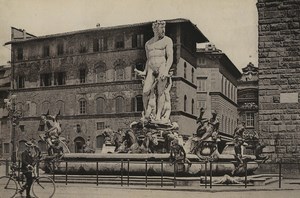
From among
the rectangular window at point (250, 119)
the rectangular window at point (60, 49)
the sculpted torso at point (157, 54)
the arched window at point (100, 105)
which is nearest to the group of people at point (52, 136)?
the sculpted torso at point (157, 54)

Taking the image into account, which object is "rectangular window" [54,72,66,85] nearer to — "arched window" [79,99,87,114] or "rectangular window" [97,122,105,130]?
"arched window" [79,99,87,114]

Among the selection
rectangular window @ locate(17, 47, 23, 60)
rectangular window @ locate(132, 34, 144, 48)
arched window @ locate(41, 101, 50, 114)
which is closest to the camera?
rectangular window @ locate(132, 34, 144, 48)

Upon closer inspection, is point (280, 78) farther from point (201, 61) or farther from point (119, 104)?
point (201, 61)

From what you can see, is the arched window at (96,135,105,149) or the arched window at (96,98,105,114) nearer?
the arched window at (96,135,105,149)

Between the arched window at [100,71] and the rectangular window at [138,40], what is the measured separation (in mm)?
3519

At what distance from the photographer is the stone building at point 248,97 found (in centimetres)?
6264

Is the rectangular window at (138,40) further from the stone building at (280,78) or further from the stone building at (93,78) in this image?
the stone building at (280,78)

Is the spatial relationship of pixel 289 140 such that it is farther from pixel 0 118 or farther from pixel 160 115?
pixel 0 118

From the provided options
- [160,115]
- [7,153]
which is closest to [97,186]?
[160,115]

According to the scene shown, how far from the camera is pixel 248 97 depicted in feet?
214

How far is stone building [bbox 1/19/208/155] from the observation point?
43.5 meters

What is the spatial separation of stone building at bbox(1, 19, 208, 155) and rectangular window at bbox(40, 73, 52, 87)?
9 centimetres

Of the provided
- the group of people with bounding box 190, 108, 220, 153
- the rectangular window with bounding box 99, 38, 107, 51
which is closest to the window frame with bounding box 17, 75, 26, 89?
the rectangular window with bounding box 99, 38, 107, 51

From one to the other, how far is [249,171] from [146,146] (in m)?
3.23
